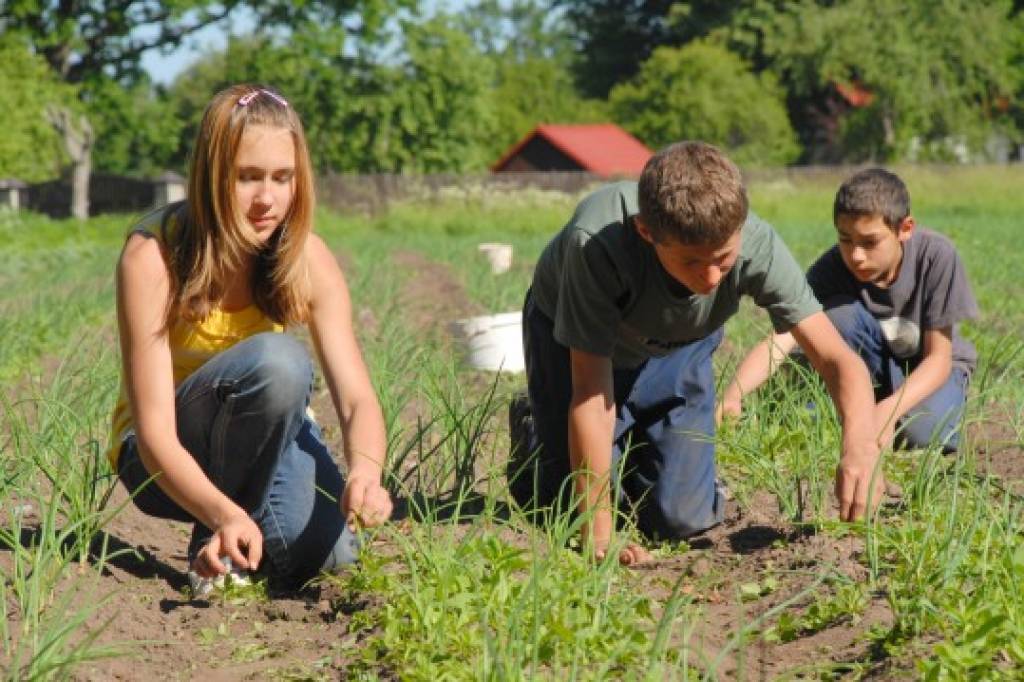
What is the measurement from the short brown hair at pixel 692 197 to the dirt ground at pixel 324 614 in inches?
23.2

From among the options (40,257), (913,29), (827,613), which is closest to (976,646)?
(827,613)

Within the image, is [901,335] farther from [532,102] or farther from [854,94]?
[532,102]

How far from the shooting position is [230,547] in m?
2.41

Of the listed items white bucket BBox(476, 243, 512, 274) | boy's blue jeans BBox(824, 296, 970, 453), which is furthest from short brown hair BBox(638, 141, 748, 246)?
white bucket BBox(476, 243, 512, 274)

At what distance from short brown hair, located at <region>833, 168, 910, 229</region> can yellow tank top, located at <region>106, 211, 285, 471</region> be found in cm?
163

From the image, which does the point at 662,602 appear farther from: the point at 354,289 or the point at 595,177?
the point at 595,177

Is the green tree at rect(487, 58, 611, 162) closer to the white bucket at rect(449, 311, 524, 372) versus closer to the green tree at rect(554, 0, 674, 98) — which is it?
the green tree at rect(554, 0, 674, 98)

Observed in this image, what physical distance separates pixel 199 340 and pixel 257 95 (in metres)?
0.52

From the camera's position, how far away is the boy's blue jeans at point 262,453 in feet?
9.25

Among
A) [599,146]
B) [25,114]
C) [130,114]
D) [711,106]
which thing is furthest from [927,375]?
[599,146]

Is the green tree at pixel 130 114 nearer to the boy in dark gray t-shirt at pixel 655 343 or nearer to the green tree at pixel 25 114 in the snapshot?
the green tree at pixel 25 114

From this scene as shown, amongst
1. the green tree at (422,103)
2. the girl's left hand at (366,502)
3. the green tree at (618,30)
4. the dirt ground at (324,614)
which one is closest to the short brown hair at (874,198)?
the dirt ground at (324,614)

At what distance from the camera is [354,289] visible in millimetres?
8008

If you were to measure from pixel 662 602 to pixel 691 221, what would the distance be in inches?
27.7
